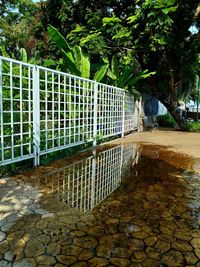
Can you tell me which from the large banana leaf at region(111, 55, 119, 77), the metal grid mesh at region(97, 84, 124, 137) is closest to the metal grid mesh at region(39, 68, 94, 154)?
the metal grid mesh at region(97, 84, 124, 137)

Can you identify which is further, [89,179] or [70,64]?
[70,64]

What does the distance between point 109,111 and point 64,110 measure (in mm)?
3252

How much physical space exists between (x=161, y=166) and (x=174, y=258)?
3.58 m

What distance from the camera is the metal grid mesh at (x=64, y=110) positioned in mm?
5715

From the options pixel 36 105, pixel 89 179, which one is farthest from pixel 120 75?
pixel 89 179

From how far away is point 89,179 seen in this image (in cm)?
464

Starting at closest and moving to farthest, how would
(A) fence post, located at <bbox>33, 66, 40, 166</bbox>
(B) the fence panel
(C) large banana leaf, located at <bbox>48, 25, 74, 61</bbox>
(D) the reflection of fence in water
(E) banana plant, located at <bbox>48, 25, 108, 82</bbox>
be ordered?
(D) the reflection of fence in water, (A) fence post, located at <bbox>33, 66, 40, 166</bbox>, (C) large banana leaf, located at <bbox>48, 25, 74, 61</bbox>, (E) banana plant, located at <bbox>48, 25, 108, 82</bbox>, (B) the fence panel

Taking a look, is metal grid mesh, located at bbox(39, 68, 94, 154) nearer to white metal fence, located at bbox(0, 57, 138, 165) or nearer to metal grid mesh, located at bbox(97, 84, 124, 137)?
white metal fence, located at bbox(0, 57, 138, 165)

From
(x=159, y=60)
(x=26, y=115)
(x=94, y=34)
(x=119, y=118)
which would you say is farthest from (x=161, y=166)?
(x=159, y=60)

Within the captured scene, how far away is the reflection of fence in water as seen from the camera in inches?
147

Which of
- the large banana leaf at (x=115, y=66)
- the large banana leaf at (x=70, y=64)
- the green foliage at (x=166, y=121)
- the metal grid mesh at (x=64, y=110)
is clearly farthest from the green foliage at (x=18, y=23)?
the metal grid mesh at (x=64, y=110)

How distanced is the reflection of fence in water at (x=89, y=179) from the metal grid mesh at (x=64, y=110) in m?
0.81

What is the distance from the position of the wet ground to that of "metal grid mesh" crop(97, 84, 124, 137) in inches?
131

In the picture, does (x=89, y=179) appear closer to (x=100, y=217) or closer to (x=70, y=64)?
(x=100, y=217)
